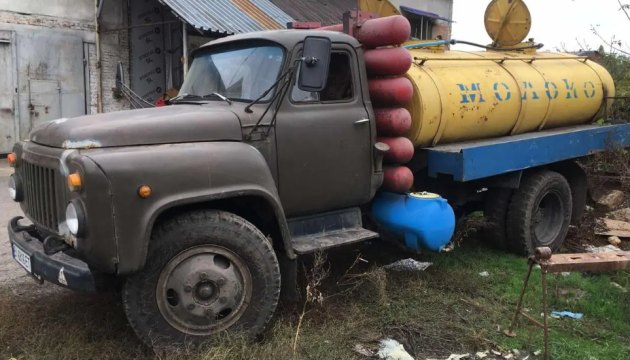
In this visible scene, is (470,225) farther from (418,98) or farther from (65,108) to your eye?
(65,108)

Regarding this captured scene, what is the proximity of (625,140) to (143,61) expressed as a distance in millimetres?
10132

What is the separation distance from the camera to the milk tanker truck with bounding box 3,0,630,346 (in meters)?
3.27

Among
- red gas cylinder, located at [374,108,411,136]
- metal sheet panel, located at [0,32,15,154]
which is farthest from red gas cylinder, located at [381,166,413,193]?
metal sheet panel, located at [0,32,15,154]

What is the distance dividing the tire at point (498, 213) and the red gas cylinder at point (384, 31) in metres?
2.25

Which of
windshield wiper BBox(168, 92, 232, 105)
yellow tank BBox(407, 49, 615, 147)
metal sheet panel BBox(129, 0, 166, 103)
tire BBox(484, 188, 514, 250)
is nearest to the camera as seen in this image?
windshield wiper BBox(168, 92, 232, 105)

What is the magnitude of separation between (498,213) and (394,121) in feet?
6.80

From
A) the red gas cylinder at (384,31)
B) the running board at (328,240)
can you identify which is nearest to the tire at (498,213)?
the running board at (328,240)

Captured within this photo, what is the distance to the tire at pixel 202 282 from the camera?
132 inches

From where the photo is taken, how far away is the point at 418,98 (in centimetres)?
477

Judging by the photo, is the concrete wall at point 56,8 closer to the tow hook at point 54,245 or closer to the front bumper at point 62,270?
the front bumper at point 62,270

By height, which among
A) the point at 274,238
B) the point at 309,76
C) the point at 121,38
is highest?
the point at 121,38

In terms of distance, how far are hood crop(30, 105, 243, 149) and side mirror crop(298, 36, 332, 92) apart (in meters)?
0.55

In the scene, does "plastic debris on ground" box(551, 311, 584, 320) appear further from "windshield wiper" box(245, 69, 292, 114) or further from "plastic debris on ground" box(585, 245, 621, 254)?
"windshield wiper" box(245, 69, 292, 114)

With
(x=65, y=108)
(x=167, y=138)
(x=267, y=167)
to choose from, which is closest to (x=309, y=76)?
(x=267, y=167)
